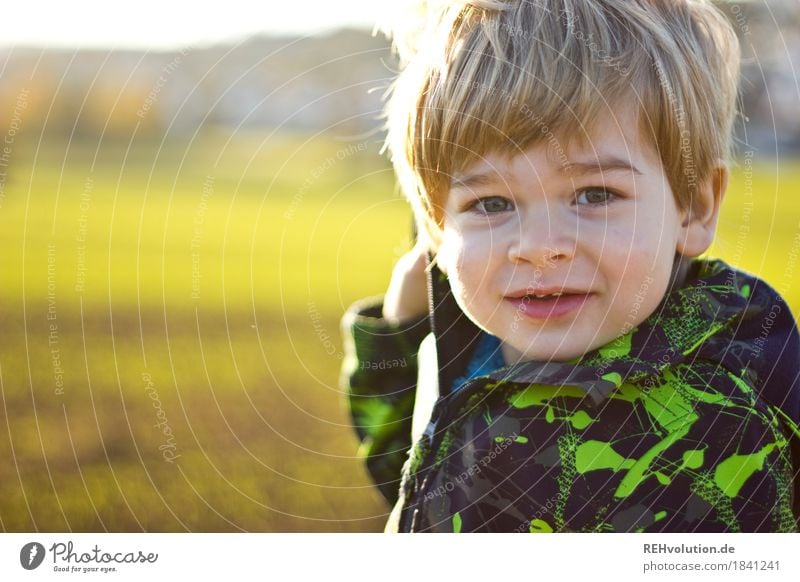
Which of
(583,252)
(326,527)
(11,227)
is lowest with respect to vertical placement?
(326,527)

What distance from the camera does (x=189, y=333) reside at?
7.86 feet

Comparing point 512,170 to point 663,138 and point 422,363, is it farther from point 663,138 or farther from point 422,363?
point 422,363

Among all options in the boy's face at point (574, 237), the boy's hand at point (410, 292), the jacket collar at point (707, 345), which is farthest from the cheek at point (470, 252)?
the boy's hand at point (410, 292)

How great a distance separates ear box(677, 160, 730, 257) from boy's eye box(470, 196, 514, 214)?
18 cm

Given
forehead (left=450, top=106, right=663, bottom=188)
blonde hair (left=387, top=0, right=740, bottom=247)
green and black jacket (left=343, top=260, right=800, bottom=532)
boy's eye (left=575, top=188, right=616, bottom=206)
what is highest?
blonde hair (left=387, top=0, right=740, bottom=247)

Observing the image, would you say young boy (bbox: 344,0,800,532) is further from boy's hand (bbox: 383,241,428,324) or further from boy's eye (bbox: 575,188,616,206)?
boy's hand (bbox: 383,241,428,324)

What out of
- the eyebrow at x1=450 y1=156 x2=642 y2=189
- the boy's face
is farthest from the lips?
the eyebrow at x1=450 y1=156 x2=642 y2=189

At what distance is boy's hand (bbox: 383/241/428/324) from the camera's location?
115cm
